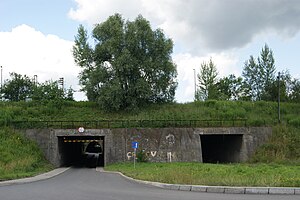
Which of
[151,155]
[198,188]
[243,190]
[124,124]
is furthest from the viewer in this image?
[124,124]

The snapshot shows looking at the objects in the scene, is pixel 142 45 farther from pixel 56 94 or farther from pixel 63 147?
pixel 63 147

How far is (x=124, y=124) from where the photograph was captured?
38.9m

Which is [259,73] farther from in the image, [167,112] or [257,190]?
[257,190]

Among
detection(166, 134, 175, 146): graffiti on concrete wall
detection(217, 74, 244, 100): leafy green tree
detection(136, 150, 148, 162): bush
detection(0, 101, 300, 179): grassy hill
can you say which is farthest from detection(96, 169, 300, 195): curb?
detection(217, 74, 244, 100): leafy green tree

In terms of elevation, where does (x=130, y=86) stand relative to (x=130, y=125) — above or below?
above

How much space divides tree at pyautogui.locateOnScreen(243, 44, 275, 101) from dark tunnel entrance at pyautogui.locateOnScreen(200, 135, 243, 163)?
36860 millimetres

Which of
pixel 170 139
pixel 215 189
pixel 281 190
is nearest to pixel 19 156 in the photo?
pixel 170 139

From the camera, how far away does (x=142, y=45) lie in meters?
49.1

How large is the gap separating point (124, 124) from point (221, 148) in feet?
44.3

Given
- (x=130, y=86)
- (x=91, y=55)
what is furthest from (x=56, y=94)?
(x=130, y=86)

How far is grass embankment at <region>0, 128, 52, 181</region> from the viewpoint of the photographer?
1112 inches

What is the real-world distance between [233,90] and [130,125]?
49574 millimetres

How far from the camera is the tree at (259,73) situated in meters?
82.4

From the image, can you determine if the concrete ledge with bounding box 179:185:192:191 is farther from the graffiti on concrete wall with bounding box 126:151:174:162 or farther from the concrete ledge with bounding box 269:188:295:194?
the graffiti on concrete wall with bounding box 126:151:174:162
